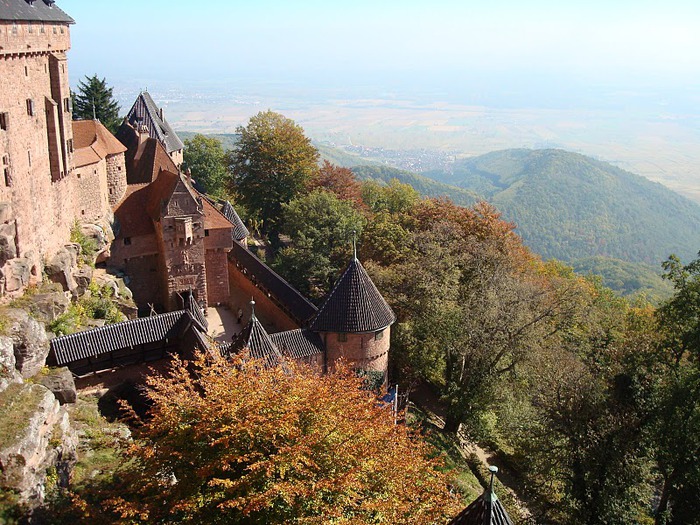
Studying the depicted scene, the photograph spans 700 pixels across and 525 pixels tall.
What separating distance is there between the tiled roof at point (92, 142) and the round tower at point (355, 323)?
13890 millimetres

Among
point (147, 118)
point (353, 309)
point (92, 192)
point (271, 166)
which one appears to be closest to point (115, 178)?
point (92, 192)

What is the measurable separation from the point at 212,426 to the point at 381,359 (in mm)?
11466

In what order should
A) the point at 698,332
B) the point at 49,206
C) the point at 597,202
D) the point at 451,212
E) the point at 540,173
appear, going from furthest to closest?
the point at 540,173 < the point at 597,202 < the point at 451,212 < the point at 49,206 < the point at 698,332

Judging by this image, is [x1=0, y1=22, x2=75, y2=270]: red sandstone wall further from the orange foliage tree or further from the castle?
the orange foliage tree

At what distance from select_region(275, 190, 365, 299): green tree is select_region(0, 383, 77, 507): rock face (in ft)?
61.1

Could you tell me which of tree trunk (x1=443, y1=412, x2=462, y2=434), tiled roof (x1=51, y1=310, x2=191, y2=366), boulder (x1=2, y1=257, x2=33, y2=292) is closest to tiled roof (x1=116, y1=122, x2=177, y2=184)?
tiled roof (x1=51, y1=310, x2=191, y2=366)

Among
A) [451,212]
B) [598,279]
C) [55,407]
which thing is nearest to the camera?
[55,407]

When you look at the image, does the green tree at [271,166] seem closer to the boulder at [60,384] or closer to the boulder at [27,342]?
the boulder at [60,384]

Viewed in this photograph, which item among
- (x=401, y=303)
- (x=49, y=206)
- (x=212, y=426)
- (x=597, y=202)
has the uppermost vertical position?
(x=49, y=206)

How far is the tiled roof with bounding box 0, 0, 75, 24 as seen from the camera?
18.9m

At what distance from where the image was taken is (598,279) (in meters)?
49.6

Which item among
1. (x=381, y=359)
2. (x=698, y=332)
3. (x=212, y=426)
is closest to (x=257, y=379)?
(x=212, y=426)

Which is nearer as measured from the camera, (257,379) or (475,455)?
(257,379)

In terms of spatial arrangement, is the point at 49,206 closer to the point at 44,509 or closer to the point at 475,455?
the point at 44,509
